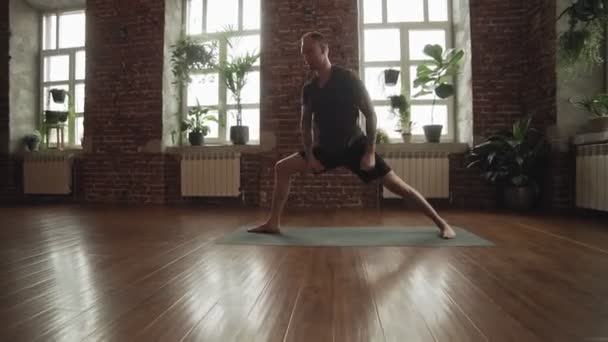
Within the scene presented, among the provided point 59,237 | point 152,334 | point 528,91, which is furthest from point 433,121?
point 152,334

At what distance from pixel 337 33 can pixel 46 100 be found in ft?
16.4

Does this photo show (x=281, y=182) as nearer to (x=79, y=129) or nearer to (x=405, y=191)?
(x=405, y=191)

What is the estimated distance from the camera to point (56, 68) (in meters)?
6.18

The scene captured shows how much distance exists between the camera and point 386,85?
15.7 ft

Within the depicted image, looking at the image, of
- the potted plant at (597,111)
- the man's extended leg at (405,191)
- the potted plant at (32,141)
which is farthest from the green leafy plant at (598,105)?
the potted plant at (32,141)

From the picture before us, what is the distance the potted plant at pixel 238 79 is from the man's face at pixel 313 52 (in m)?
2.63

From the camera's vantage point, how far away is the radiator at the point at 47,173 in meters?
5.39

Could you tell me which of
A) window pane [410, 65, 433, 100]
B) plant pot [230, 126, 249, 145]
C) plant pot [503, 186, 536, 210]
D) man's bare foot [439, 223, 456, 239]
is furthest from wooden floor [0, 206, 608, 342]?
window pane [410, 65, 433, 100]

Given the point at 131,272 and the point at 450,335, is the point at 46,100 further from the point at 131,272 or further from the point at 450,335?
the point at 450,335

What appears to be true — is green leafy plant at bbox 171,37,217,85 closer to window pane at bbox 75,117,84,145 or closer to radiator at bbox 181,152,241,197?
radiator at bbox 181,152,241,197

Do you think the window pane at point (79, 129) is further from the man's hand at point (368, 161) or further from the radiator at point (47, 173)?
the man's hand at point (368, 161)

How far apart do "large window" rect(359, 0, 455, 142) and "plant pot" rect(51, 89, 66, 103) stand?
445 centimetres

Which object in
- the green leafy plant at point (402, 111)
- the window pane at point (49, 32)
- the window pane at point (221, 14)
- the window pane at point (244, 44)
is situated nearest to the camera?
the green leafy plant at point (402, 111)

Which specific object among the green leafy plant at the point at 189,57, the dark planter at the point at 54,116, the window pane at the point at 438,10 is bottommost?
the dark planter at the point at 54,116
